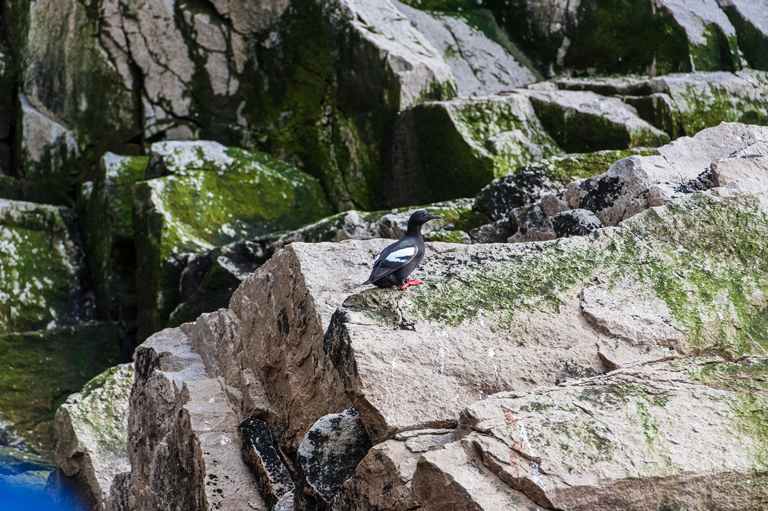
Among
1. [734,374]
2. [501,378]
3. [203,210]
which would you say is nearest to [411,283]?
[501,378]

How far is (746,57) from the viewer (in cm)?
1039

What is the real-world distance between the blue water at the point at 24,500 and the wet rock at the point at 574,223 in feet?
18.7

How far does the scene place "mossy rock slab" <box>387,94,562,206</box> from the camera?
8.68 meters

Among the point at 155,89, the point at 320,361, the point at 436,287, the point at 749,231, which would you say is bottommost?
the point at 320,361

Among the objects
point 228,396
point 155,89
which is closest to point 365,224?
point 228,396

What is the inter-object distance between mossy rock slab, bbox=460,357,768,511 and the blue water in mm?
6157

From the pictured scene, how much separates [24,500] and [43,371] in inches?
72.2

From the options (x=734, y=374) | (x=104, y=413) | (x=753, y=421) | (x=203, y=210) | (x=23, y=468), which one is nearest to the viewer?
(x=753, y=421)

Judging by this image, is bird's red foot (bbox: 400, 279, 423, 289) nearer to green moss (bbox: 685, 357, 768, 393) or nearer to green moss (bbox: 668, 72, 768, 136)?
green moss (bbox: 685, 357, 768, 393)

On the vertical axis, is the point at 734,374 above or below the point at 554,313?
below

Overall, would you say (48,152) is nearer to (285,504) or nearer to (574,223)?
(574,223)

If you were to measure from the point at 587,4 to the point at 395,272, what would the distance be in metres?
8.52

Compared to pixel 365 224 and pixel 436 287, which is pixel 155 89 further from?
pixel 436 287

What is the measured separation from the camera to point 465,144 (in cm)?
874
